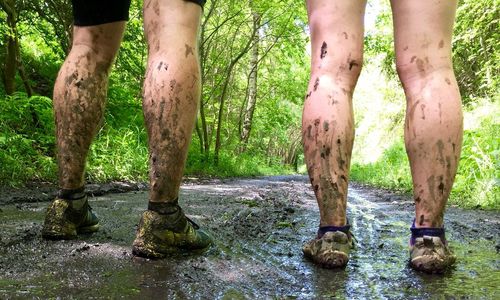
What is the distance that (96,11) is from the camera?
6.89 feet

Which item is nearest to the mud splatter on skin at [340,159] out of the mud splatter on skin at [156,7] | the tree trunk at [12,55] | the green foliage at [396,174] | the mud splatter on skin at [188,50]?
the mud splatter on skin at [188,50]

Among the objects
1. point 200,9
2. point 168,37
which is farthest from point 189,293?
point 200,9

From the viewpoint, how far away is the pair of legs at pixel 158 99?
168 cm

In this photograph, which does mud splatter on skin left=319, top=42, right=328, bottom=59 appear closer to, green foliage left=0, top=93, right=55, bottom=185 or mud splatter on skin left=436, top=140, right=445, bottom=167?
mud splatter on skin left=436, top=140, right=445, bottom=167

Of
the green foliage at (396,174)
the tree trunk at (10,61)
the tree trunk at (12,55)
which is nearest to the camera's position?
the tree trunk at (12,55)

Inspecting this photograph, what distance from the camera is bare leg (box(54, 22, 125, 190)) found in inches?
79.8

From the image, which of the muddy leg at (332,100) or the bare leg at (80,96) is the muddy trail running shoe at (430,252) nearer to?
the muddy leg at (332,100)

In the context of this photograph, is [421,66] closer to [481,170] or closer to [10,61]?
[481,170]

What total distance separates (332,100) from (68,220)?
129cm

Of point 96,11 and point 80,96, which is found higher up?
point 96,11

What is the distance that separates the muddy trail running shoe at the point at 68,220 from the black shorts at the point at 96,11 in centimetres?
86

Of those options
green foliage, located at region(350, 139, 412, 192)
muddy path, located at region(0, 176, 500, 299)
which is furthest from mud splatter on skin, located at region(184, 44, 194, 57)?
green foliage, located at region(350, 139, 412, 192)

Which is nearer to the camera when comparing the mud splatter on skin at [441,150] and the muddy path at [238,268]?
the muddy path at [238,268]

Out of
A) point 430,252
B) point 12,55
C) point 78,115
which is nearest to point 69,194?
point 78,115
